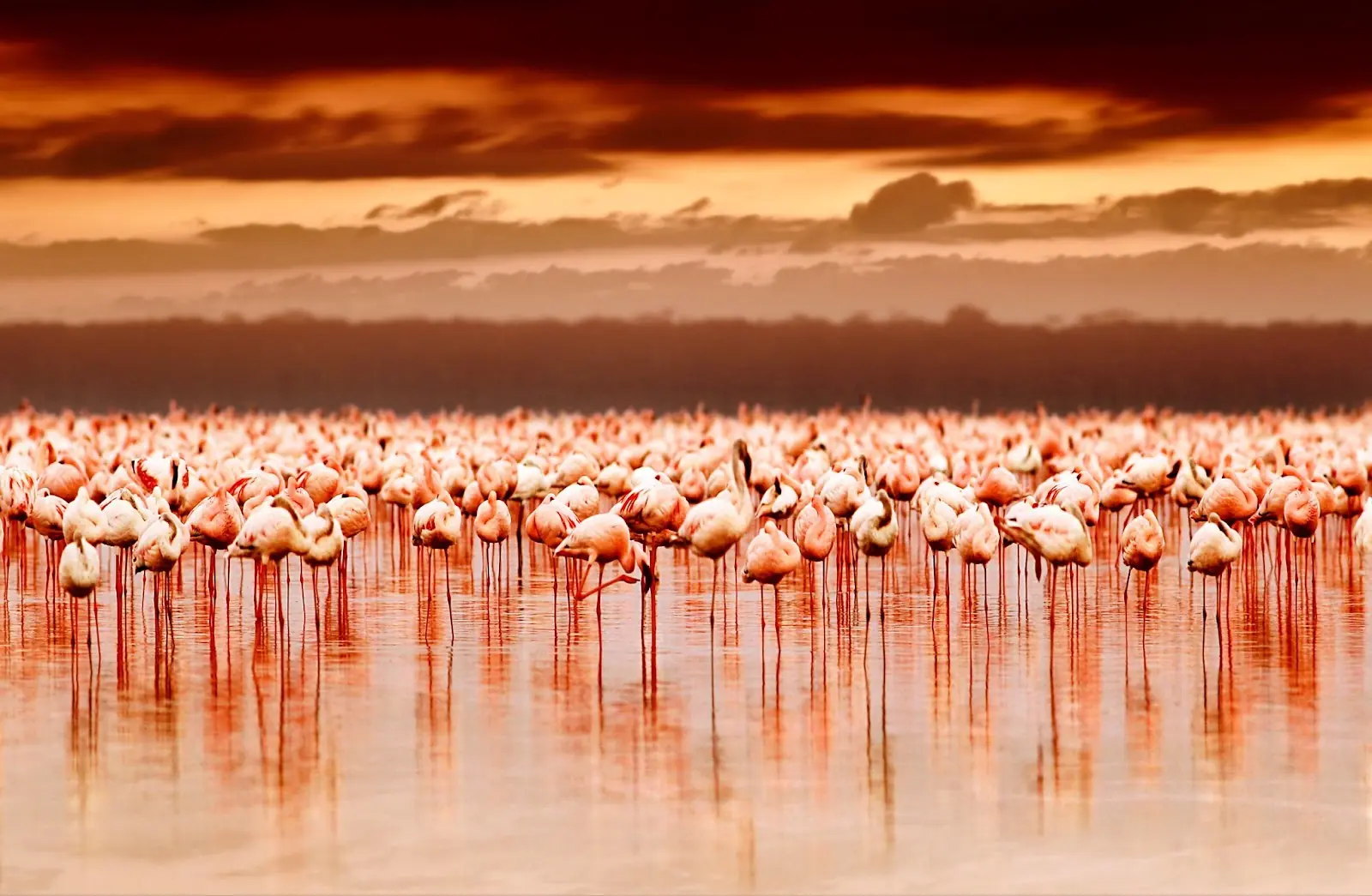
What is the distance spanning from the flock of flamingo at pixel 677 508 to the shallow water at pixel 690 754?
66cm

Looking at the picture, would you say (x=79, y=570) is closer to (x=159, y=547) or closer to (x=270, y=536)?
(x=159, y=547)

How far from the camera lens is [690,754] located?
12047 mm

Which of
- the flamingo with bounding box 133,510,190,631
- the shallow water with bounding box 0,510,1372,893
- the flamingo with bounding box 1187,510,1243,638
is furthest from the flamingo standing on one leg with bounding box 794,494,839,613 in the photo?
the flamingo with bounding box 133,510,190,631

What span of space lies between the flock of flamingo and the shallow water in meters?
0.66

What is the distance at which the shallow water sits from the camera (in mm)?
9586

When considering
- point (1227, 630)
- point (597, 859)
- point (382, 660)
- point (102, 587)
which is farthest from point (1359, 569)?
point (597, 859)

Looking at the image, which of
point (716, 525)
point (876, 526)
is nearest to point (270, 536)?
point (716, 525)

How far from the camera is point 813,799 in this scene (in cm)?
1082

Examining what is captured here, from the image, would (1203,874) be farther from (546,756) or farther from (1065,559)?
(1065,559)

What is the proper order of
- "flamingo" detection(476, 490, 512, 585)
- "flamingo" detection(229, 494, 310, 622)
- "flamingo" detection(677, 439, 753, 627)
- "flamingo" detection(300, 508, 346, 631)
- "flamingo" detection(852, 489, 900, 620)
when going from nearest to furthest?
"flamingo" detection(229, 494, 310, 622) → "flamingo" detection(677, 439, 753, 627) → "flamingo" detection(300, 508, 346, 631) → "flamingo" detection(852, 489, 900, 620) → "flamingo" detection(476, 490, 512, 585)

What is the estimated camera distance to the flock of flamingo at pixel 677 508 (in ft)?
54.4

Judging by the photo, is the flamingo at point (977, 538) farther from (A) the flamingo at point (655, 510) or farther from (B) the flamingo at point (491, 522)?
(B) the flamingo at point (491, 522)

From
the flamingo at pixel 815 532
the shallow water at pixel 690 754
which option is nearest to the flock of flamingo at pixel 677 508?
the flamingo at pixel 815 532

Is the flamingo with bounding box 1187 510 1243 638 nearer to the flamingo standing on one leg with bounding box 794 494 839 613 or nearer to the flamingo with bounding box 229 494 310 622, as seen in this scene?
the flamingo standing on one leg with bounding box 794 494 839 613
